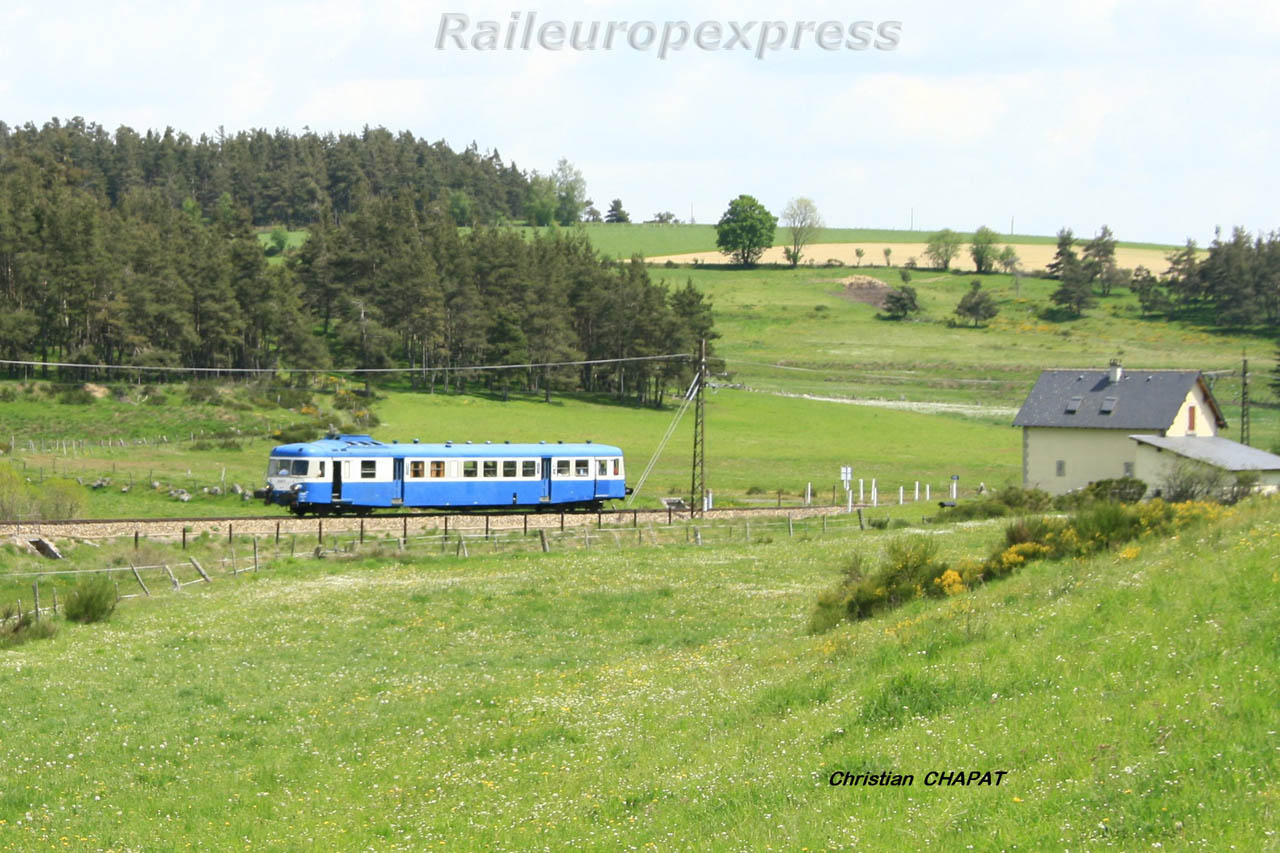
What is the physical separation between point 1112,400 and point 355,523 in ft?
103

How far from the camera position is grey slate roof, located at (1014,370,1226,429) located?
50.4 meters

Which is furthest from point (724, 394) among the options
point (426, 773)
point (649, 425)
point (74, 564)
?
point (426, 773)

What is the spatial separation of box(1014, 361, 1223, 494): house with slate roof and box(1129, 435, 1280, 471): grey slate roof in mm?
775

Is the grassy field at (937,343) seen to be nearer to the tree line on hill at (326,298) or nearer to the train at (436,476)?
the tree line on hill at (326,298)

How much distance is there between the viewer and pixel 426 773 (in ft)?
43.7

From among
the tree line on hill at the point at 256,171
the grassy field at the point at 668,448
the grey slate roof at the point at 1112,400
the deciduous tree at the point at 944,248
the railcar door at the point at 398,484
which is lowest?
the grassy field at the point at 668,448

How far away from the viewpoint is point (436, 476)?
149 ft

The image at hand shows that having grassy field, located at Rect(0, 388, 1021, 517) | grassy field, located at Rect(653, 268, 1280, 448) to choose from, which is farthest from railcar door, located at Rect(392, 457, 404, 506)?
grassy field, located at Rect(653, 268, 1280, 448)

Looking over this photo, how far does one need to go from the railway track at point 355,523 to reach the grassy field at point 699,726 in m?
16.2

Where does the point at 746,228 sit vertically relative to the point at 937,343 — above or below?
above

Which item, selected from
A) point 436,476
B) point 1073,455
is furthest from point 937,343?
point 436,476

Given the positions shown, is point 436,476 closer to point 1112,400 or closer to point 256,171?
point 1112,400

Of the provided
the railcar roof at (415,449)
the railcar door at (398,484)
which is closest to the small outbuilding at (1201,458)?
the railcar roof at (415,449)

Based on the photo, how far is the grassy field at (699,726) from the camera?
30.6 ft
